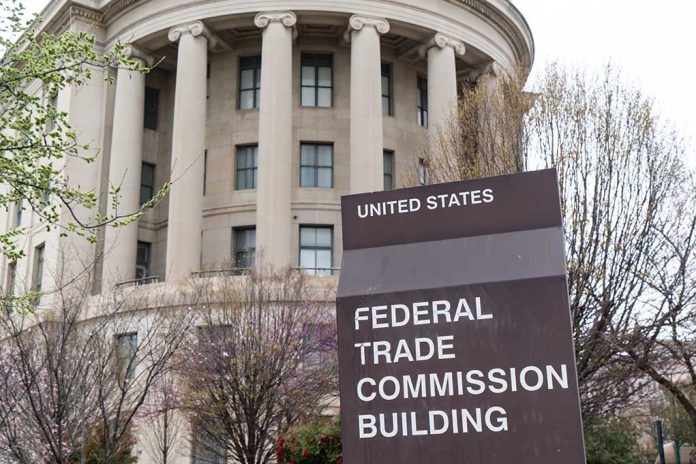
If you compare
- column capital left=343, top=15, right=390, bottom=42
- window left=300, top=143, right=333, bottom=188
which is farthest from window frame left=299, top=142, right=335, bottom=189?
column capital left=343, top=15, right=390, bottom=42

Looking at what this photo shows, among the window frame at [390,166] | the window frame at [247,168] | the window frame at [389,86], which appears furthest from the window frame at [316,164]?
the window frame at [389,86]

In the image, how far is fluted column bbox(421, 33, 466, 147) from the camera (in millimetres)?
38250

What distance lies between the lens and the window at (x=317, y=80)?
4084 cm

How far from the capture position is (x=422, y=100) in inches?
1711

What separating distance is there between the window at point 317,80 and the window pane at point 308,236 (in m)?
6.46

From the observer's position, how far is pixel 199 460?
3175cm

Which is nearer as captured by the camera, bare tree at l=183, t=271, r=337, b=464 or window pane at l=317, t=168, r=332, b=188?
bare tree at l=183, t=271, r=337, b=464

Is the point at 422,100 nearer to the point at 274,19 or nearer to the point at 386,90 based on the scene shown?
the point at 386,90

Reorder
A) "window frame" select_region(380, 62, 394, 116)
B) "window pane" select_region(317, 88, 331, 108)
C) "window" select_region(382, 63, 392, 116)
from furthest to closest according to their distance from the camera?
"window frame" select_region(380, 62, 394, 116) → "window" select_region(382, 63, 392, 116) → "window pane" select_region(317, 88, 331, 108)

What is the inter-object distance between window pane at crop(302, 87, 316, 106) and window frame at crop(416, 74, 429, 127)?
568cm

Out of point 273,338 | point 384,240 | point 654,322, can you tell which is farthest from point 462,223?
point 273,338

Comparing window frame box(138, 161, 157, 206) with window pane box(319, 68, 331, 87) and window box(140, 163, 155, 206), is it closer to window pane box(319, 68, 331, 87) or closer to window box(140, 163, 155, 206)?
window box(140, 163, 155, 206)

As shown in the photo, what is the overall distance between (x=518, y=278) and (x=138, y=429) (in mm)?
27649

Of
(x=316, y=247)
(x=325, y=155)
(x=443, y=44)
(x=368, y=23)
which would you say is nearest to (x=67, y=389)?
(x=316, y=247)
